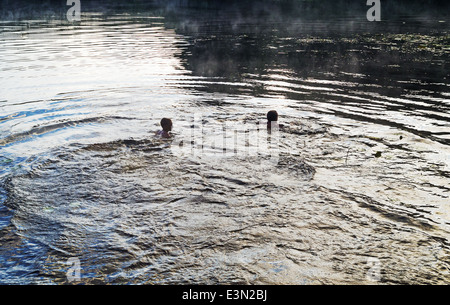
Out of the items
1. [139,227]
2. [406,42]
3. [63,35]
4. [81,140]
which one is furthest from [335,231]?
[63,35]

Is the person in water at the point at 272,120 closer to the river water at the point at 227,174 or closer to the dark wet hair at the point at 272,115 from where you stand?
the dark wet hair at the point at 272,115

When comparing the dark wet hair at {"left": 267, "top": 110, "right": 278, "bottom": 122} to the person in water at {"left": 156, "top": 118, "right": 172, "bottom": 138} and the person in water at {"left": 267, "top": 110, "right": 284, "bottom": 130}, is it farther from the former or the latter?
the person in water at {"left": 156, "top": 118, "right": 172, "bottom": 138}

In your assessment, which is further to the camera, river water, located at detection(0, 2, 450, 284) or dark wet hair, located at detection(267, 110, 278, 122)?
dark wet hair, located at detection(267, 110, 278, 122)

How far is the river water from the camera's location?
5.08 meters

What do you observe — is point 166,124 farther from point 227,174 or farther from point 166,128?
point 227,174

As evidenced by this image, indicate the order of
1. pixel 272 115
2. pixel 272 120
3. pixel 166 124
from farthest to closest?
pixel 272 120, pixel 272 115, pixel 166 124

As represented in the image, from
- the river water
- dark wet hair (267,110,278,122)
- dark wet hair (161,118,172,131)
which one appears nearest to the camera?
the river water

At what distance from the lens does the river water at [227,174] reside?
200 inches

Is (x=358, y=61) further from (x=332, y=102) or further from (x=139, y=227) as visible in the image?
(x=139, y=227)

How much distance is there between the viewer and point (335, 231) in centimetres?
569

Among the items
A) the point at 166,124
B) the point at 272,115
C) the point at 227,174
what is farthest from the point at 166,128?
the point at 227,174

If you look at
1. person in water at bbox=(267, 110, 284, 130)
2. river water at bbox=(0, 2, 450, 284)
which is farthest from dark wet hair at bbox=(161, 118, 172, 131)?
person in water at bbox=(267, 110, 284, 130)

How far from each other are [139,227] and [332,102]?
815cm

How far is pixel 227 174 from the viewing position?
7629 millimetres
